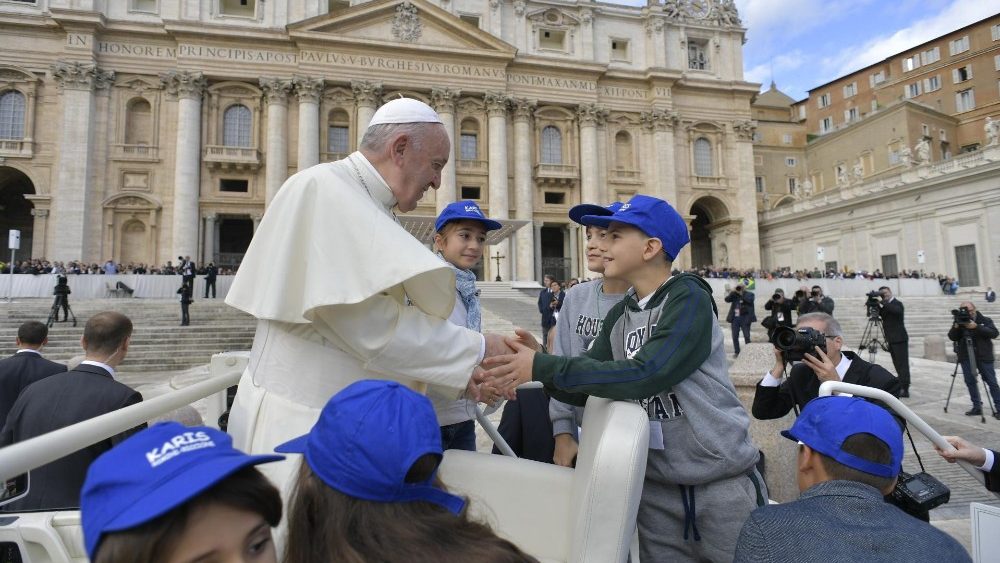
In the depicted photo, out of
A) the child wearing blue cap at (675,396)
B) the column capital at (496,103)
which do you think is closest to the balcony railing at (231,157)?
the column capital at (496,103)

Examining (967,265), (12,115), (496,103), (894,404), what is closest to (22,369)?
(894,404)

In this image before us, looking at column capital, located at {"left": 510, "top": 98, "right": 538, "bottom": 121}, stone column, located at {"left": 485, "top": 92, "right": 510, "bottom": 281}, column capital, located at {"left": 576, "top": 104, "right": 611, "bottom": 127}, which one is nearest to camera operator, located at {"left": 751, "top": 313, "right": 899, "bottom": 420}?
stone column, located at {"left": 485, "top": 92, "right": 510, "bottom": 281}

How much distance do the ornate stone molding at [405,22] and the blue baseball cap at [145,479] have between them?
32.1 meters

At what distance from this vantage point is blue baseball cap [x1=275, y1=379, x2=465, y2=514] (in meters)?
1.02

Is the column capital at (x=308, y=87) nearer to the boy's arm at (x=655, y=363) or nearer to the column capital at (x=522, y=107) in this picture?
the column capital at (x=522, y=107)

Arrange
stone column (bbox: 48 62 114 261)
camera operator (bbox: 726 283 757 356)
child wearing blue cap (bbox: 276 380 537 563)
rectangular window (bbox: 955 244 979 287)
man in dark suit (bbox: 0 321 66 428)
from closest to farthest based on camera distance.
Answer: child wearing blue cap (bbox: 276 380 537 563) < man in dark suit (bbox: 0 321 66 428) < camera operator (bbox: 726 283 757 356) < stone column (bbox: 48 62 114 261) < rectangular window (bbox: 955 244 979 287)

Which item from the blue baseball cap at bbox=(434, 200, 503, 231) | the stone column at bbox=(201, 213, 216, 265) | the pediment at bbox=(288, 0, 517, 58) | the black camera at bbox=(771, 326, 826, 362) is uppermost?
the pediment at bbox=(288, 0, 517, 58)

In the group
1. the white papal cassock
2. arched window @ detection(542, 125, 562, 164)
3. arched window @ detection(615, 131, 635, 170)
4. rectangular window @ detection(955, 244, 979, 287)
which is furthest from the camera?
arched window @ detection(615, 131, 635, 170)

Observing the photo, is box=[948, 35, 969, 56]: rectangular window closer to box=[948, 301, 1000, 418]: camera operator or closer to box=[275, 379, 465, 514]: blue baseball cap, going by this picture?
box=[948, 301, 1000, 418]: camera operator

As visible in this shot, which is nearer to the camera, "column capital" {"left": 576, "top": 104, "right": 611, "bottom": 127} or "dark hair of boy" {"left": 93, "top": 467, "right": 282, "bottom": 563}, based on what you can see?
"dark hair of boy" {"left": 93, "top": 467, "right": 282, "bottom": 563}

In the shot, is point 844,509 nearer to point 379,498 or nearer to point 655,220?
point 655,220

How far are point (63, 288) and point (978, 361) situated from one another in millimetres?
19713

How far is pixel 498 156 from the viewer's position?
3025 cm

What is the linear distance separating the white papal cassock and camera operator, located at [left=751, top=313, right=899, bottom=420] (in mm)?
2115
